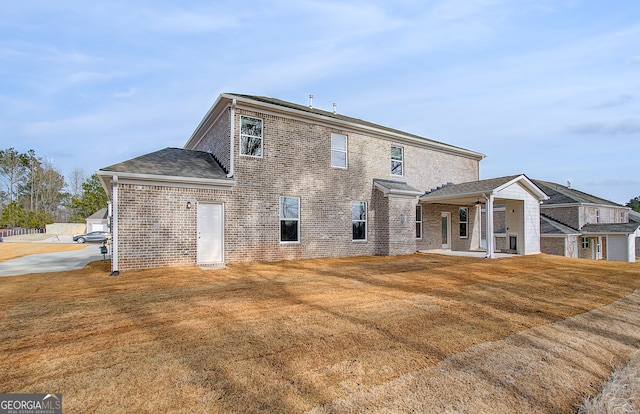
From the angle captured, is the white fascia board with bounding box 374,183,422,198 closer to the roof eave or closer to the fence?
the roof eave

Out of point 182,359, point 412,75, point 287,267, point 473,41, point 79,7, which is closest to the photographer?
point 182,359

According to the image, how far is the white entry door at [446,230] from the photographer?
17577 mm

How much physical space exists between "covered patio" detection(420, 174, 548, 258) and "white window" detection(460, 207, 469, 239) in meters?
1.29

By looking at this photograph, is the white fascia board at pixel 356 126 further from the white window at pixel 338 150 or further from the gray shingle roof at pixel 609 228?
the gray shingle roof at pixel 609 228

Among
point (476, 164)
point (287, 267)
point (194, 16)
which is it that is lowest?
point (287, 267)

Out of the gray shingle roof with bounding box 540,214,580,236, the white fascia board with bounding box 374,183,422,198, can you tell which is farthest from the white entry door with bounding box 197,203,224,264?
the gray shingle roof with bounding box 540,214,580,236

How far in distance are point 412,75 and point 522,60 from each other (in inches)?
196

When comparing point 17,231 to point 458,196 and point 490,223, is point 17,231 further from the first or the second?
point 490,223

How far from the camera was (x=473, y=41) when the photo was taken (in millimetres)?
12336

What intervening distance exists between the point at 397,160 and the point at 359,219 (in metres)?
4.09

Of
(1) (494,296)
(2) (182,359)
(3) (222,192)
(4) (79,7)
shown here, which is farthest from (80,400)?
(4) (79,7)

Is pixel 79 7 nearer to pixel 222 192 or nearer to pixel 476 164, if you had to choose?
pixel 222 192

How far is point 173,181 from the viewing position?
10.4 meters

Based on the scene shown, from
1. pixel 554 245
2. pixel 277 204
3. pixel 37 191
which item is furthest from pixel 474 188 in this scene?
pixel 37 191
